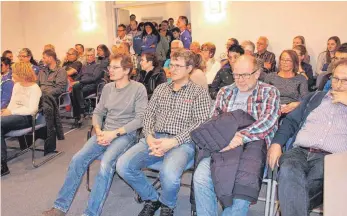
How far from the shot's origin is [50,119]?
3.71 meters

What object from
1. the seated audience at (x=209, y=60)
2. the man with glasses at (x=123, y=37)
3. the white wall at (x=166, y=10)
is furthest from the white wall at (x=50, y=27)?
the seated audience at (x=209, y=60)

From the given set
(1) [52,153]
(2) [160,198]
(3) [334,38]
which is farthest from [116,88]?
(3) [334,38]

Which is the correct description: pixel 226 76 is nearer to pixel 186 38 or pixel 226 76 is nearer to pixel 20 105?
pixel 20 105

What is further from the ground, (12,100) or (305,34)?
(305,34)

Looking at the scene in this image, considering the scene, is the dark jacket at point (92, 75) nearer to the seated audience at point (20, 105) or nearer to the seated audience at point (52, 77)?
the seated audience at point (52, 77)

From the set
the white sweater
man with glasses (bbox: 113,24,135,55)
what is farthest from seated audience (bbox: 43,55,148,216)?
man with glasses (bbox: 113,24,135,55)

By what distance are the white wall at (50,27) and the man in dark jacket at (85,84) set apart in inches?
76.3

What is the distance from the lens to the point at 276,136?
232cm

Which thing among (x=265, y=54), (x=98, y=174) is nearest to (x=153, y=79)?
(x=98, y=174)

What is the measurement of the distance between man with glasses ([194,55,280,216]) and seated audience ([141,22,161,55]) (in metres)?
4.71

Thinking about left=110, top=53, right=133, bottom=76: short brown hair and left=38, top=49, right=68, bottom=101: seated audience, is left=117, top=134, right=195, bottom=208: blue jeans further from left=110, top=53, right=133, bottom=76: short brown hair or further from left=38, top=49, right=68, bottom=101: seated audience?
left=38, top=49, right=68, bottom=101: seated audience

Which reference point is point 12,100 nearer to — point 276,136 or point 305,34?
point 276,136

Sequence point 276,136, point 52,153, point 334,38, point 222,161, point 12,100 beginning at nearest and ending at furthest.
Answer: point 222,161
point 276,136
point 12,100
point 52,153
point 334,38

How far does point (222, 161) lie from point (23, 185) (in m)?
2.08
